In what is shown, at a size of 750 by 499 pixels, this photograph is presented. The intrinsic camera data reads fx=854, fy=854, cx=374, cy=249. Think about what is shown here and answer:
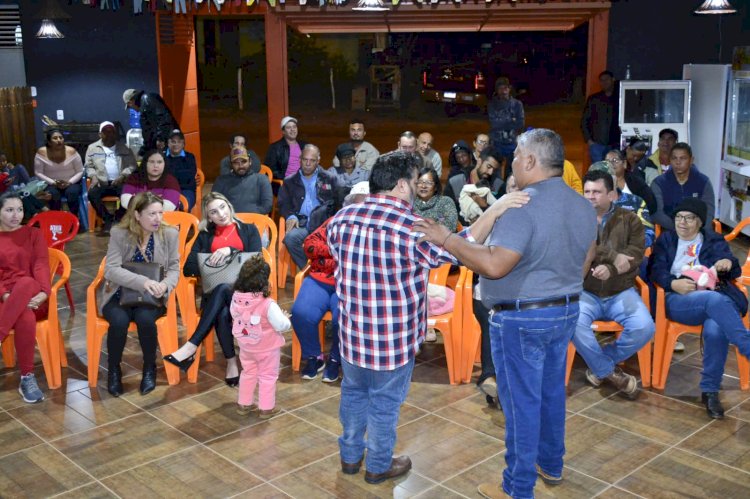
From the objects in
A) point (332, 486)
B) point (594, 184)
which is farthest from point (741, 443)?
point (332, 486)

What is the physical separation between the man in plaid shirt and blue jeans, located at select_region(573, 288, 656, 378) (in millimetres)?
1368

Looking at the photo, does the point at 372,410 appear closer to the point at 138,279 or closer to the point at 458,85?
the point at 138,279

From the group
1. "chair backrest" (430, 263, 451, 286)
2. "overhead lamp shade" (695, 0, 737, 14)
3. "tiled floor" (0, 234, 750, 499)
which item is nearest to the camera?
"tiled floor" (0, 234, 750, 499)

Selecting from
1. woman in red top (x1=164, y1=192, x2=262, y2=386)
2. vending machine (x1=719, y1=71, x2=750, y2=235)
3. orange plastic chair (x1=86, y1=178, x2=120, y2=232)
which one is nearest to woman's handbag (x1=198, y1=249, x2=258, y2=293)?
woman in red top (x1=164, y1=192, x2=262, y2=386)

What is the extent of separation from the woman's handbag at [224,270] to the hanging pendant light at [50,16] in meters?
6.91

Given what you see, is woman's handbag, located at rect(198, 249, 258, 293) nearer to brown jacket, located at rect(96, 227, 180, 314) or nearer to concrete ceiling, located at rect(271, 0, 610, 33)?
brown jacket, located at rect(96, 227, 180, 314)

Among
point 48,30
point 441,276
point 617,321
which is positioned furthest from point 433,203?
point 48,30

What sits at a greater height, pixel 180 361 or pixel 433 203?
pixel 433 203

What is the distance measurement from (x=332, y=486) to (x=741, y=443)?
78.9 inches

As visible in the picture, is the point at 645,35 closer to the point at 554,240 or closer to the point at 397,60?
the point at 554,240

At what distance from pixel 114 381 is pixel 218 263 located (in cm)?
89

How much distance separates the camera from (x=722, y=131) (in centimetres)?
912

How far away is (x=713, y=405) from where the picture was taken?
176 inches

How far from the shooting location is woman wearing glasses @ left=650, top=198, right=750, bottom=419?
4.54 m
